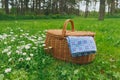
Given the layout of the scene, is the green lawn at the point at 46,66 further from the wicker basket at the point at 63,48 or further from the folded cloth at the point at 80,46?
the folded cloth at the point at 80,46

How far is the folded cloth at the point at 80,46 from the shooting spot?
4620mm

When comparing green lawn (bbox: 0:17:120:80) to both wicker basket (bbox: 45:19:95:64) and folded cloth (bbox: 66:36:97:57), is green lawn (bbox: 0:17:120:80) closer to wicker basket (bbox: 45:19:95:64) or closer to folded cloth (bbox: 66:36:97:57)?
wicker basket (bbox: 45:19:95:64)

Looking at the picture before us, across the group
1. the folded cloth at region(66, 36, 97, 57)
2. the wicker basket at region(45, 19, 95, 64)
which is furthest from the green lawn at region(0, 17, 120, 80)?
the folded cloth at region(66, 36, 97, 57)

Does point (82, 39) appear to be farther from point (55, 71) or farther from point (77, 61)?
point (55, 71)

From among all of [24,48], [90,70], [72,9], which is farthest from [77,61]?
[72,9]

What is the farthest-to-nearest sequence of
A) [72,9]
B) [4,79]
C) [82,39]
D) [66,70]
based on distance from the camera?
1. [72,9]
2. [82,39]
3. [66,70]
4. [4,79]

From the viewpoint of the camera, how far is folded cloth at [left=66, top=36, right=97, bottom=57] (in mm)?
4620

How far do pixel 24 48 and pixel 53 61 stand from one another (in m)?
0.68

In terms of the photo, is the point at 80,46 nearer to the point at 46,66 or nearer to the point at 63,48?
the point at 63,48

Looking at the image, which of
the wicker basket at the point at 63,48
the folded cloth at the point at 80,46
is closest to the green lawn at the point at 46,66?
the wicker basket at the point at 63,48

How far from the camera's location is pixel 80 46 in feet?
15.3

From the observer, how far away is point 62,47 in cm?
495

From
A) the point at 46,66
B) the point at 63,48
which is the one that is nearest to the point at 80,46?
the point at 63,48

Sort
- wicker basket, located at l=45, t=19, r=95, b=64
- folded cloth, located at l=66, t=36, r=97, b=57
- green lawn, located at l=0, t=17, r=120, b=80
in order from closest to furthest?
green lawn, located at l=0, t=17, r=120, b=80 → folded cloth, located at l=66, t=36, r=97, b=57 → wicker basket, located at l=45, t=19, r=95, b=64
